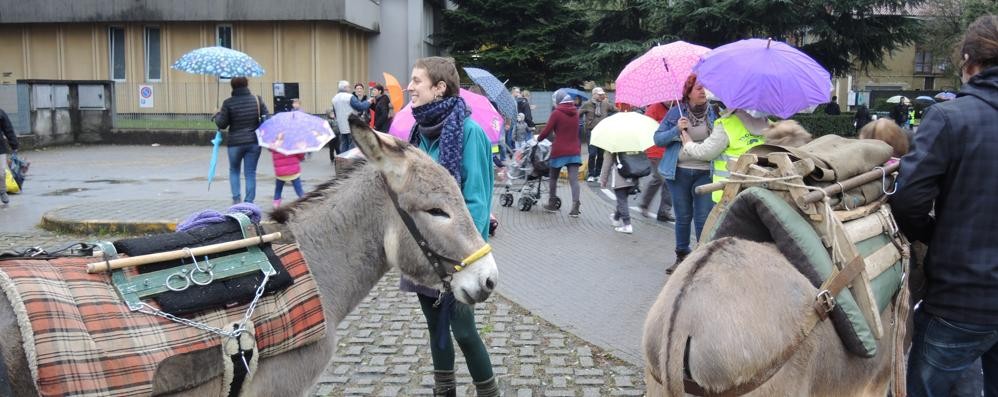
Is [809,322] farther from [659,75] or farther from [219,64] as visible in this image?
[219,64]

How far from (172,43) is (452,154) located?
29.7m

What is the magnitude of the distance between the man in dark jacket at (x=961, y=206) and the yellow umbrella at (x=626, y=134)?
22.8ft

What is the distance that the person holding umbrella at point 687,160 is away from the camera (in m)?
7.56

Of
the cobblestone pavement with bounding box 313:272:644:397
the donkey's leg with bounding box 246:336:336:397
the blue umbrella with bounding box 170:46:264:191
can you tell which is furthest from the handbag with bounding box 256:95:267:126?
the donkey's leg with bounding box 246:336:336:397

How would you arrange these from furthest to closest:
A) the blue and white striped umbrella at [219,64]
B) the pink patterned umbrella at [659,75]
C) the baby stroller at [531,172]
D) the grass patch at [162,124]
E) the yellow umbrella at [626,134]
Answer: the grass patch at [162,124] < the blue and white striped umbrella at [219,64] < the baby stroller at [531,172] < the yellow umbrella at [626,134] < the pink patterned umbrella at [659,75]

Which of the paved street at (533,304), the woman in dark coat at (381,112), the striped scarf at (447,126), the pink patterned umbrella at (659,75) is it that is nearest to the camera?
the striped scarf at (447,126)

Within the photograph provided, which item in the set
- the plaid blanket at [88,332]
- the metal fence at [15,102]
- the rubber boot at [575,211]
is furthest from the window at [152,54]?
the plaid blanket at [88,332]

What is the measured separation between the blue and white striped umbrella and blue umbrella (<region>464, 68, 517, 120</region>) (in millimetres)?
4319

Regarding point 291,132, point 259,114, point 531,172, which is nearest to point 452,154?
point 291,132

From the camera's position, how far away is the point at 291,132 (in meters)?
11.0

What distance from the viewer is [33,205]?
13039 millimetres

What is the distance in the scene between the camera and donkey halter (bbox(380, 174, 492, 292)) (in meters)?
3.18

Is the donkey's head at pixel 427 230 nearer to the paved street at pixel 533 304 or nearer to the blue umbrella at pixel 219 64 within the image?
the paved street at pixel 533 304

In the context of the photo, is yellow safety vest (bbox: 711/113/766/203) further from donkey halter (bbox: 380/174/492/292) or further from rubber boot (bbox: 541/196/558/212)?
rubber boot (bbox: 541/196/558/212)
